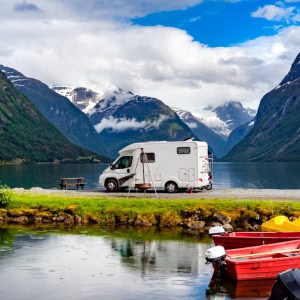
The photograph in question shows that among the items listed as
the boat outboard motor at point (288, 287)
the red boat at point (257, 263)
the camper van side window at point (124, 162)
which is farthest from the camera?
the camper van side window at point (124, 162)

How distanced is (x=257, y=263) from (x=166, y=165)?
1112 inches

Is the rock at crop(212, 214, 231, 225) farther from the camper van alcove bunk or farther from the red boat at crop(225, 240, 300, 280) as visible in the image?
the red boat at crop(225, 240, 300, 280)

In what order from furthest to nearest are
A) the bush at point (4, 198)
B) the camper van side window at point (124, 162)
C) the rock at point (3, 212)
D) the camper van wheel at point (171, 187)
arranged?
Answer: 1. the camper van side window at point (124, 162)
2. the camper van wheel at point (171, 187)
3. the bush at point (4, 198)
4. the rock at point (3, 212)

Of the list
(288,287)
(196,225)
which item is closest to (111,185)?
(196,225)

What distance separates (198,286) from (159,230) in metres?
14.9

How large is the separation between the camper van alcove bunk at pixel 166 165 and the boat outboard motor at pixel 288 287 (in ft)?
124

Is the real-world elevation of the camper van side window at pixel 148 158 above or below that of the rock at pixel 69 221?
above

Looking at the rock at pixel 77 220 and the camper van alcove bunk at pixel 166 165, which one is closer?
the rock at pixel 77 220

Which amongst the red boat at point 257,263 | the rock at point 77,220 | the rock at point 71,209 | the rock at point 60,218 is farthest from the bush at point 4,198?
the red boat at point 257,263

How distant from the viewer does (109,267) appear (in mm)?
26594

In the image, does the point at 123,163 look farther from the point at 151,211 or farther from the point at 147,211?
the point at 151,211

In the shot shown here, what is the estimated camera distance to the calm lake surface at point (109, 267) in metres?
22.0

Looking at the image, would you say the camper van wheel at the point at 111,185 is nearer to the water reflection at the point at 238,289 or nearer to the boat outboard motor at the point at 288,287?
the water reflection at the point at 238,289

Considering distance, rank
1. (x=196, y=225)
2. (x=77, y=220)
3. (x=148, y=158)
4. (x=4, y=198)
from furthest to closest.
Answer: (x=148, y=158) < (x=4, y=198) < (x=77, y=220) < (x=196, y=225)
